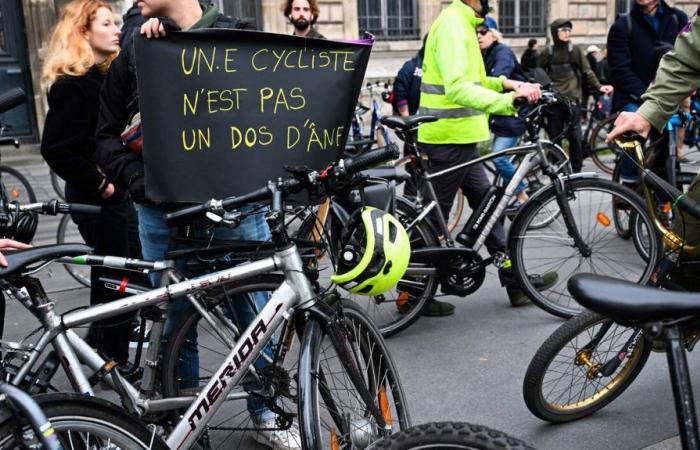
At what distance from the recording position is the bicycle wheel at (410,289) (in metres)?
4.27

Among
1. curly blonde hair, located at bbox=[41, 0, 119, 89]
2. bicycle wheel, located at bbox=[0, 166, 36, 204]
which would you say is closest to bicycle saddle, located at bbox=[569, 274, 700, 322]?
curly blonde hair, located at bbox=[41, 0, 119, 89]

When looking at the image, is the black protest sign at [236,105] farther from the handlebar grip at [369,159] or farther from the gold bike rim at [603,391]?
the gold bike rim at [603,391]

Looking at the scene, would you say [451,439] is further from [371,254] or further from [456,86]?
[456,86]

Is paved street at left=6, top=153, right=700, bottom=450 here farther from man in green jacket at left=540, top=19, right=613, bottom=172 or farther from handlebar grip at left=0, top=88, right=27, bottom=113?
man in green jacket at left=540, top=19, right=613, bottom=172

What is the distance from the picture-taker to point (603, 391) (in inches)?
129

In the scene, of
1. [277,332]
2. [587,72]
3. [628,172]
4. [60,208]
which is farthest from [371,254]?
[587,72]

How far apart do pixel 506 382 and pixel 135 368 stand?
5.79ft

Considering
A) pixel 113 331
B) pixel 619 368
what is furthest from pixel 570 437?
pixel 113 331

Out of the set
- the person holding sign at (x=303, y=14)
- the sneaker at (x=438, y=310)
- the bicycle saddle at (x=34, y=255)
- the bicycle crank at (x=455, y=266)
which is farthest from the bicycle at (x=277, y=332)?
the person holding sign at (x=303, y=14)

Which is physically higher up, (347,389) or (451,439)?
(451,439)

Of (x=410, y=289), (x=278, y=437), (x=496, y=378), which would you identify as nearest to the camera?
(x=278, y=437)

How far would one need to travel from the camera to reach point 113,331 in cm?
357

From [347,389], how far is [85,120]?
6.71 ft

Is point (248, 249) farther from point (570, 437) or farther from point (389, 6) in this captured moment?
point (389, 6)
